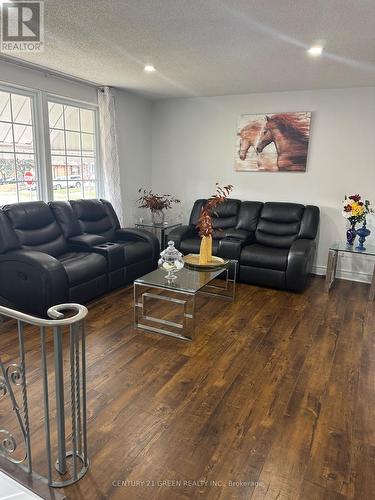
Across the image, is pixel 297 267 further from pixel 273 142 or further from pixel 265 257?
pixel 273 142

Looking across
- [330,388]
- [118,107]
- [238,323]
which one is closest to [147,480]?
[330,388]

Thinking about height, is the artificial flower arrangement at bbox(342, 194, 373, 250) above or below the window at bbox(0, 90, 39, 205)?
below

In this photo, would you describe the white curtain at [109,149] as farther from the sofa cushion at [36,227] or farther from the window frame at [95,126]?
the sofa cushion at [36,227]

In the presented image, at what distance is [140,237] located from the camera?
460 centimetres

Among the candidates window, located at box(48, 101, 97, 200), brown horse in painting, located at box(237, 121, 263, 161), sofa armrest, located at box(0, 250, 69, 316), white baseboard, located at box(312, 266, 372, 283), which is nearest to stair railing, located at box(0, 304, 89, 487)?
sofa armrest, located at box(0, 250, 69, 316)

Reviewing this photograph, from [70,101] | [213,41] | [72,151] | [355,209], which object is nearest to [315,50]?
[213,41]

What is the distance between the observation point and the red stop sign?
411 centimetres

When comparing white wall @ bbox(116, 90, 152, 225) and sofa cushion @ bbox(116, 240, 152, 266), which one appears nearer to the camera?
sofa cushion @ bbox(116, 240, 152, 266)

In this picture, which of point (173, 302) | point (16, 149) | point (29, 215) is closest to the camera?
point (173, 302)

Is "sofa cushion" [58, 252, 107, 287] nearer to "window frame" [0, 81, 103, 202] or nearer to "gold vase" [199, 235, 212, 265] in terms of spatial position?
"window frame" [0, 81, 103, 202]

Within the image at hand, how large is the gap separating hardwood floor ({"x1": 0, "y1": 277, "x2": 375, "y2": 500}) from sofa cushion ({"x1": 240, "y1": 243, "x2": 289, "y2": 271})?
78 cm

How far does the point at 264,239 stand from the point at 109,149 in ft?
8.18

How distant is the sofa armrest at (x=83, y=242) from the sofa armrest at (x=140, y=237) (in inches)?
20.5

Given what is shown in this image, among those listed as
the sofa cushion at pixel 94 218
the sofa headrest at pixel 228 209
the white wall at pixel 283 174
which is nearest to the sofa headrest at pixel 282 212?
the white wall at pixel 283 174
